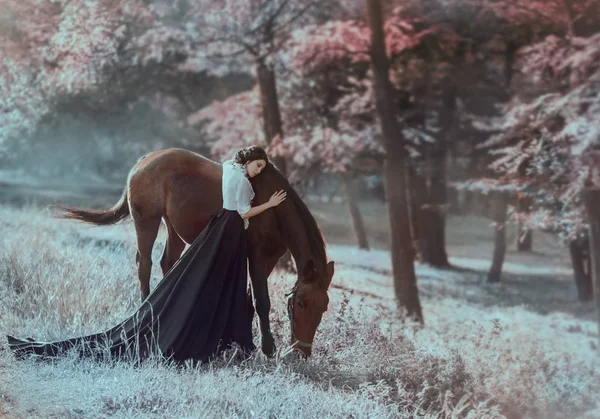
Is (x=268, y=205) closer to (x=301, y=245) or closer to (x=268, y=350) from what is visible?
(x=301, y=245)

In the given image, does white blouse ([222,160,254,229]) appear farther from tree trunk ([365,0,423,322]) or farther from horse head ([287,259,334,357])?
tree trunk ([365,0,423,322])

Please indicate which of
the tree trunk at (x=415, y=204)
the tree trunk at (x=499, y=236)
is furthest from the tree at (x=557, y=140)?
the tree trunk at (x=415, y=204)

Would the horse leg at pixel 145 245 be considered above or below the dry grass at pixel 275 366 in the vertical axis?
above

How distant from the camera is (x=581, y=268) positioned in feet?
16.2

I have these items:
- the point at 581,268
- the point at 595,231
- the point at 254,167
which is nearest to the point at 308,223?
the point at 254,167

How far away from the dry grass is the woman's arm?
2.09ft

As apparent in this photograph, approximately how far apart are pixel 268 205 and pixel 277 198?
5 cm

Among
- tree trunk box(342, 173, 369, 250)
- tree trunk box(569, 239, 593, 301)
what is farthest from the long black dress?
tree trunk box(569, 239, 593, 301)

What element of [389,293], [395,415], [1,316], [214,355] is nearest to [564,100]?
[389,293]

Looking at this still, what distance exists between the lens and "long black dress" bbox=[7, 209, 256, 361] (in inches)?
100.0

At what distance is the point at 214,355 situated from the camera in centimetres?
261

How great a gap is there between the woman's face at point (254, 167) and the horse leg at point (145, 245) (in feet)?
1.78

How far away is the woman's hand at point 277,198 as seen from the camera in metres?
2.64

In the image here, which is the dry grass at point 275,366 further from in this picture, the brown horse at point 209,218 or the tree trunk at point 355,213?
the tree trunk at point 355,213
